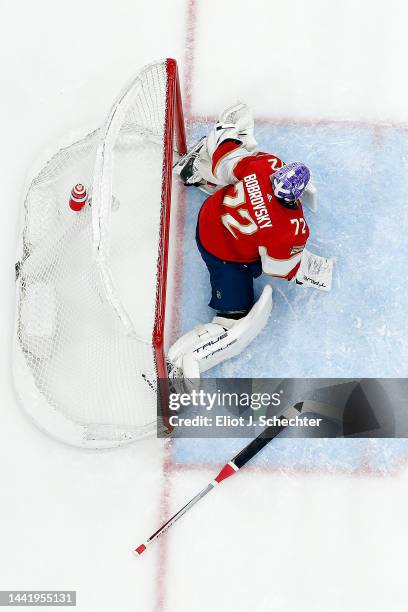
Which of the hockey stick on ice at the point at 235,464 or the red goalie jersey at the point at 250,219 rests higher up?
the red goalie jersey at the point at 250,219

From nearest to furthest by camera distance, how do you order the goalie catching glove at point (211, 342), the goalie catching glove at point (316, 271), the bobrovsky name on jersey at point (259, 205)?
the bobrovsky name on jersey at point (259, 205) → the goalie catching glove at point (211, 342) → the goalie catching glove at point (316, 271)

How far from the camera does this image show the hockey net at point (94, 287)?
308 centimetres

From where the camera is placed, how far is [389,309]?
11.0ft

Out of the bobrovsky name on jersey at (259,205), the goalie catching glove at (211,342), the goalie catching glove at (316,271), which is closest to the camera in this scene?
the bobrovsky name on jersey at (259,205)

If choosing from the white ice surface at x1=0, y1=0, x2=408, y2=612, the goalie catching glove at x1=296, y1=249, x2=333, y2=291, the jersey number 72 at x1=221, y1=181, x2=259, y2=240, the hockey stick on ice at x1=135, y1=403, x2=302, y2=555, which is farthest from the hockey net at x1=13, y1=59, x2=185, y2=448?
the goalie catching glove at x1=296, y1=249, x2=333, y2=291

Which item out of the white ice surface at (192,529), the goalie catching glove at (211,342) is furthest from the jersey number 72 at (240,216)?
the white ice surface at (192,529)

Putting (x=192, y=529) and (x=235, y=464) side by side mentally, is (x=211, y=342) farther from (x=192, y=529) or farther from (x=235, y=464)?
(x=192, y=529)

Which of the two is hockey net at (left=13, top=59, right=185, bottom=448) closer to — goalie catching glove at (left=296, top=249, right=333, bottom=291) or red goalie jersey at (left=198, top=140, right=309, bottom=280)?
red goalie jersey at (left=198, top=140, right=309, bottom=280)

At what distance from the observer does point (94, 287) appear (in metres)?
2.97

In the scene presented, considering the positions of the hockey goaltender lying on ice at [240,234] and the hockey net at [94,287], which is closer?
the hockey goaltender lying on ice at [240,234]

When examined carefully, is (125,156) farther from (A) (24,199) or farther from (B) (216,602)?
(B) (216,602)

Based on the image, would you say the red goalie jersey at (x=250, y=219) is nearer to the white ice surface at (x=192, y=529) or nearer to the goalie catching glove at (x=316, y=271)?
the goalie catching glove at (x=316, y=271)

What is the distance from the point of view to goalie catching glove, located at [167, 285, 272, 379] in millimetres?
3018

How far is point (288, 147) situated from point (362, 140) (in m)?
0.33
